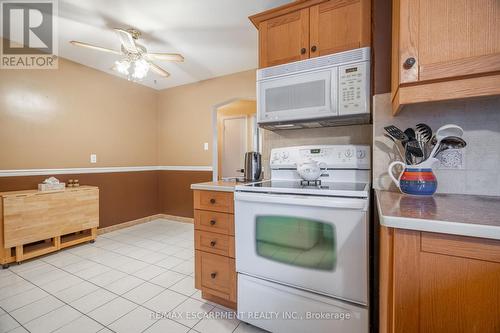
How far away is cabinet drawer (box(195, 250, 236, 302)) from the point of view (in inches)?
59.6

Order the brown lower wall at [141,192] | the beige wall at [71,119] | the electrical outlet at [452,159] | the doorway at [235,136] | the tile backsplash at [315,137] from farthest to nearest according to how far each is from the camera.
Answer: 1. the doorway at [235,136]
2. the brown lower wall at [141,192]
3. the beige wall at [71,119]
4. the tile backsplash at [315,137]
5. the electrical outlet at [452,159]

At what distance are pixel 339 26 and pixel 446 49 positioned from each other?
0.78 metres

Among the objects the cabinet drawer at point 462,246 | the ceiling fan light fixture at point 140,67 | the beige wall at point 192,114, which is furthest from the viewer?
the beige wall at point 192,114

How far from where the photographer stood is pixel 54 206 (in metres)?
2.52

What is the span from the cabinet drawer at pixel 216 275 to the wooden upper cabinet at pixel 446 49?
1.39 meters

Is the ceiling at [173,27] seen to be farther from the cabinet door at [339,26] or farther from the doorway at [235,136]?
the doorway at [235,136]

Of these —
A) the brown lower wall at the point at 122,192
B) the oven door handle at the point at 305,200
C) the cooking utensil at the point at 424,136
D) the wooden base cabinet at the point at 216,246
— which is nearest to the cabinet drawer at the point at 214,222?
the wooden base cabinet at the point at 216,246

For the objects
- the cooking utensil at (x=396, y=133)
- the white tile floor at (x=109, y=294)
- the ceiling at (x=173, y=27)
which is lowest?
the white tile floor at (x=109, y=294)

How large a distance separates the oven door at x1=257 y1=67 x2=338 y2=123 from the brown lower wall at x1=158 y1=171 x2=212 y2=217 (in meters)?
2.30

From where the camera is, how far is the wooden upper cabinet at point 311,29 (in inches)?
56.2

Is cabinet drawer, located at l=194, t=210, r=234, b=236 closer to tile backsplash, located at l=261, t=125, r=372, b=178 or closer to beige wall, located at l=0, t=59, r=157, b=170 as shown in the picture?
tile backsplash, located at l=261, t=125, r=372, b=178

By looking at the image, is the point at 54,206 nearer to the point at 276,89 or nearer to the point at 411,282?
the point at 276,89

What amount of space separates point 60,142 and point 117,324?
2.53m

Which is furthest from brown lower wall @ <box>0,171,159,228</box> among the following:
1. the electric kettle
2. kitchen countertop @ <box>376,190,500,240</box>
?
kitchen countertop @ <box>376,190,500,240</box>
